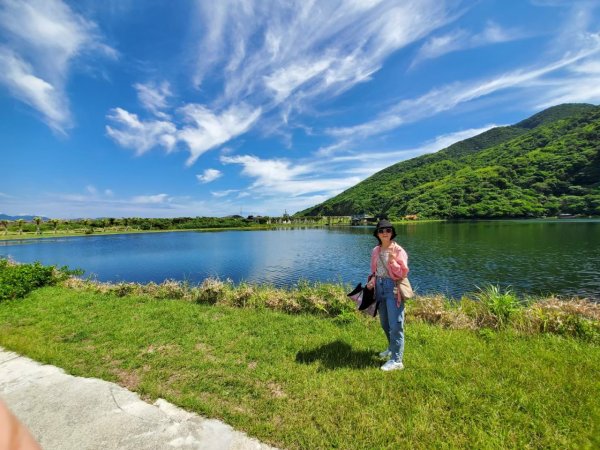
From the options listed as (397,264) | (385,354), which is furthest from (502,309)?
(397,264)

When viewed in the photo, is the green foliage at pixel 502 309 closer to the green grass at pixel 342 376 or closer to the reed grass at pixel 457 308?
the reed grass at pixel 457 308

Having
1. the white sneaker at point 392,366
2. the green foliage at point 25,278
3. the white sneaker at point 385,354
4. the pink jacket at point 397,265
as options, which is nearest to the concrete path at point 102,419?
the white sneaker at point 392,366

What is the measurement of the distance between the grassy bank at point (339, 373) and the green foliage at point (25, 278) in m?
3.60

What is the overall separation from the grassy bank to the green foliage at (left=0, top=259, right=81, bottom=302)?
3596 millimetres

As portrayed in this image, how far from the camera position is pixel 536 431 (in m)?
4.00

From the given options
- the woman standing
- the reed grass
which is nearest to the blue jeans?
the woman standing

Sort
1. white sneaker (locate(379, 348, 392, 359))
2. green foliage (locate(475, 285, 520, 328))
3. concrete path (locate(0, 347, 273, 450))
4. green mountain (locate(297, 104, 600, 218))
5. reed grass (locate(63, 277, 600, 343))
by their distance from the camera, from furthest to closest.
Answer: green mountain (locate(297, 104, 600, 218)), green foliage (locate(475, 285, 520, 328)), reed grass (locate(63, 277, 600, 343)), white sneaker (locate(379, 348, 392, 359)), concrete path (locate(0, 347, 273, 450))

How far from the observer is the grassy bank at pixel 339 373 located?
4121 mm

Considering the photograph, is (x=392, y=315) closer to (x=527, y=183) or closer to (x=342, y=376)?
(x=342, y=376)

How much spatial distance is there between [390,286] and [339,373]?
1904mm

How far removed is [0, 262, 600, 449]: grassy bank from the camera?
4.12 m

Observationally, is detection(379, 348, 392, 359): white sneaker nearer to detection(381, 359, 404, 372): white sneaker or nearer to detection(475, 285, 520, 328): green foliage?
detection(381, 359, 404, 372): white sneaker

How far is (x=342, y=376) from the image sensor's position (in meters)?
5.56

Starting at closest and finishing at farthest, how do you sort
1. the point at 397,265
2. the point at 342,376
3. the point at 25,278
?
the point at 342,376
the point at 397,265
the point at 25,278
